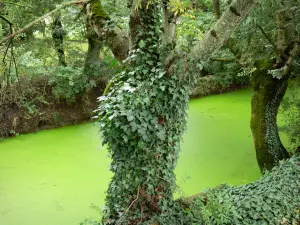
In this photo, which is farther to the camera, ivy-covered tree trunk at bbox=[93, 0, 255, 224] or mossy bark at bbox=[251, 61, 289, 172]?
mossy bark at bbox=[251, 61, 289, 172]

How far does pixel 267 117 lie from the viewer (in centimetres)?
434

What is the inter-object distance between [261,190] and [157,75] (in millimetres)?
1717

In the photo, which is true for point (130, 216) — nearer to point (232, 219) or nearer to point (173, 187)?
point (173, 187)

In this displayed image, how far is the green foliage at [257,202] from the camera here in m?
3.07

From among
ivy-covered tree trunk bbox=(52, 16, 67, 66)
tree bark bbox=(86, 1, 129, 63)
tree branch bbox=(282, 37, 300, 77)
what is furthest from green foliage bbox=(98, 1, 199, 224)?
ivy-covered tree trunk bbox=(52, 16, 67, 66)

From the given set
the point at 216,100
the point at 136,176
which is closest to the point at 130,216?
the point at 136,176

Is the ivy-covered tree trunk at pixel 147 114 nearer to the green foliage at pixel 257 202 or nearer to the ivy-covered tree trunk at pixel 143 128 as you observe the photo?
the ivy-covered tree trunk at pixel 143 128

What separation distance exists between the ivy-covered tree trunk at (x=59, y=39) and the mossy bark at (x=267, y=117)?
4.26m

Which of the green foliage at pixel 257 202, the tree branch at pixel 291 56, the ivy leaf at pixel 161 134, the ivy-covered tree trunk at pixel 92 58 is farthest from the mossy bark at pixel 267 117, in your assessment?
the ivy-covered tree trunk at pixel 92 58

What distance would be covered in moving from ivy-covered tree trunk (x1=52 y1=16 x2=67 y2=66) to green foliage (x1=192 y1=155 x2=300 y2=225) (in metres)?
4.72

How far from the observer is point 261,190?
3.43 meters

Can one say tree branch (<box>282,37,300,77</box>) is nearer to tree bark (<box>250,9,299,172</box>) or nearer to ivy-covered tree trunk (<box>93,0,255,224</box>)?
tree bark (<box>250,9,299,172</box>)

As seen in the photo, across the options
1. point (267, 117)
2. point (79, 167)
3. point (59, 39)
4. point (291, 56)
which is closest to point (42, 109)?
point (59, 39)

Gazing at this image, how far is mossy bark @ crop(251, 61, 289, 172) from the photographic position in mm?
4320
